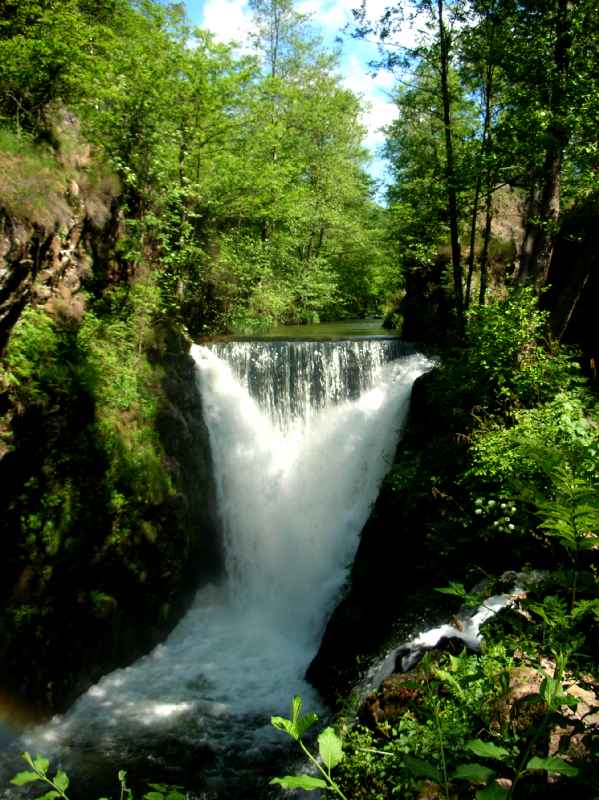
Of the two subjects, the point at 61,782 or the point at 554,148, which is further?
the point at 554,148

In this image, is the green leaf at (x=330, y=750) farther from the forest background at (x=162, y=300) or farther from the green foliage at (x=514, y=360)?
the green foliage at (x=514, y=360)

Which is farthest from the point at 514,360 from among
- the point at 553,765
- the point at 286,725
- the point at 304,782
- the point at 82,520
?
the point at 304,782

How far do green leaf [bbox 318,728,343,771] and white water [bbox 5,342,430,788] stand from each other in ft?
21.9

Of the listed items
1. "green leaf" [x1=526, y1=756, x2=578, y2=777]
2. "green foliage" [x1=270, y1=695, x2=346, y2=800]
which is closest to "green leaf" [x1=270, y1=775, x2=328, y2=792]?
"green foliage" [x1=270, y1=695, x2=346, y2=800]

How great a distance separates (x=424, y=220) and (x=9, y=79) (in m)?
7.87

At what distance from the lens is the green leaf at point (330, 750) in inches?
45.0

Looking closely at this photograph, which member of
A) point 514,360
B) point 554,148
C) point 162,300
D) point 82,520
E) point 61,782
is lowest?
point 82,520

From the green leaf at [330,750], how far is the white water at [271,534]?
21.9 ft

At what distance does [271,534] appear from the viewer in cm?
1013

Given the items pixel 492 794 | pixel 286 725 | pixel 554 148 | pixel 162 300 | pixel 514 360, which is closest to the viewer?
pixel 492 794

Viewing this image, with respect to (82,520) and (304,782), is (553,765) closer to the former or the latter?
(304,782)

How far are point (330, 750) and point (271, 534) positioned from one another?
9.16m

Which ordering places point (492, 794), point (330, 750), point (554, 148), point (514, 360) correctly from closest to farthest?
point (492, 794), point (330, 750), point (554, 148), point (514, 360)

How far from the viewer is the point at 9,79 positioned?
6.93 meters
